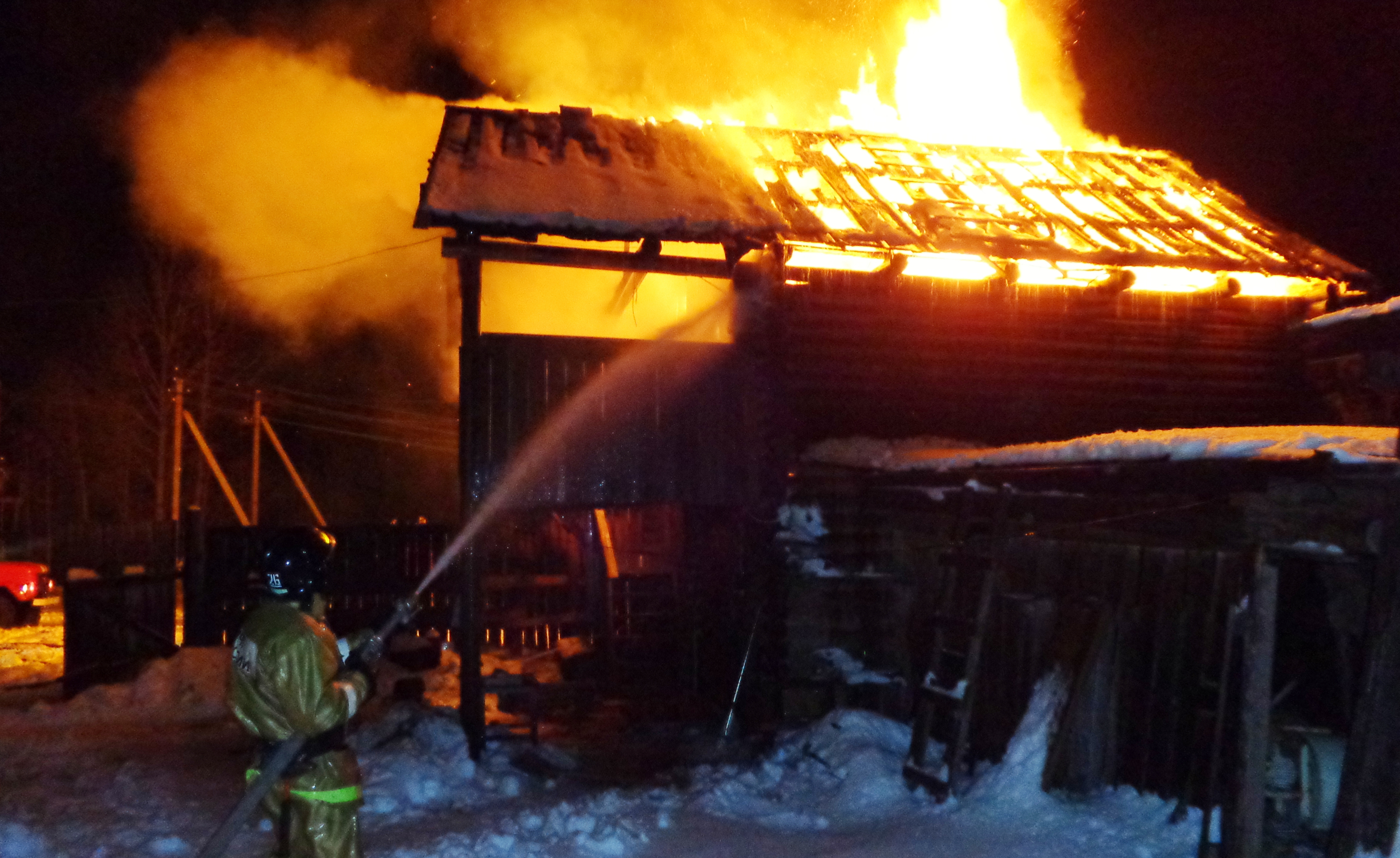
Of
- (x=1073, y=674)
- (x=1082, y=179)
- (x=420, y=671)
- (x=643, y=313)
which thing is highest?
(x=1082, y=179)

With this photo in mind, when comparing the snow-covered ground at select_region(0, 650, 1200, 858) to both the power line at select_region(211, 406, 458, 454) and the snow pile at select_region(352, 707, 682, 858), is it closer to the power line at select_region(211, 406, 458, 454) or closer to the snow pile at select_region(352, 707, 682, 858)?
the snow pile at select_region(352, 707, 682, 858)

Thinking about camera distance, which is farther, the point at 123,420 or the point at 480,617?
the point at 123,420

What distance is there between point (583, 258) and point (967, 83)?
748 cm

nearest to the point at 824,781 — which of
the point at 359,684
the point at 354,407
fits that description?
the point at 359,684

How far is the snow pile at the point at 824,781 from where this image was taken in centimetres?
751

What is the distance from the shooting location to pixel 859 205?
10.5 meters

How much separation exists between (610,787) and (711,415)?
137 inches

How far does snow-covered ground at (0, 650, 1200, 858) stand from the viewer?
645 centimetres

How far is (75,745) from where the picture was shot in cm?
907

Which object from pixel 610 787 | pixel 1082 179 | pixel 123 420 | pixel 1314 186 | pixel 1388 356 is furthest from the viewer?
pixel 123 420

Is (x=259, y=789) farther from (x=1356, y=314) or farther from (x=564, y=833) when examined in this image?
(x=1356, y=314)

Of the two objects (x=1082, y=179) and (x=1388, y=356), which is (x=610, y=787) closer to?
(x=1388, y=356)

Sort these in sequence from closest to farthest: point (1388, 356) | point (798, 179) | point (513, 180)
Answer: point (1388, 356)
point (513, 180)
point (798, 179)

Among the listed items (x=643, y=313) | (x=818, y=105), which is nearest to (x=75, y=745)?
(x=643, y=313)
